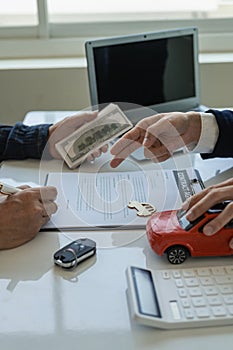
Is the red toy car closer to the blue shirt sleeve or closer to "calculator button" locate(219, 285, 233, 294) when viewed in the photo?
"calculator button" locate(219, 285, 233, 294)

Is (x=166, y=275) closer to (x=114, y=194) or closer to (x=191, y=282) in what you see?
(x=191, y=282)

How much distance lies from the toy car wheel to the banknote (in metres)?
0.44

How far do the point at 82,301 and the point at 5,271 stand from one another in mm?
159

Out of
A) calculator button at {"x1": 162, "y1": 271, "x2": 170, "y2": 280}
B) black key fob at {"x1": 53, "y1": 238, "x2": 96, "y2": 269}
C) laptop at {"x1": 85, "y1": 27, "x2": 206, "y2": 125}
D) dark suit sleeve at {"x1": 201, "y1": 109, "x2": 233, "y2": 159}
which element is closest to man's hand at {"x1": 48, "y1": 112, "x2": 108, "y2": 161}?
laptop at {"x1": 85, "y1": 27, "x2": 206, "y2": 125}

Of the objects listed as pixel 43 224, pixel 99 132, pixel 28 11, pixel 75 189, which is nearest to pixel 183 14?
pixel 28 11

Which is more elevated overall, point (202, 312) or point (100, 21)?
point (100, 21)

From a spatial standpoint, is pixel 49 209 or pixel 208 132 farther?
pixel 208 132

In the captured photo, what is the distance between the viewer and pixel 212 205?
93 cm

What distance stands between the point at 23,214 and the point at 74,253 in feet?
0.45

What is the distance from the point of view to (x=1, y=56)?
2.20 metres

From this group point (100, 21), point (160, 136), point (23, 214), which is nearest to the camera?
point (23, 214)

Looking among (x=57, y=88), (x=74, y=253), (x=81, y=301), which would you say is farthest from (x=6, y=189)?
(x=57, y=88)

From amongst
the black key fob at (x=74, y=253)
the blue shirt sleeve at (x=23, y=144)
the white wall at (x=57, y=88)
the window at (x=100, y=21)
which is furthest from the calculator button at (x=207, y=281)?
the window at (x=100, y=21)

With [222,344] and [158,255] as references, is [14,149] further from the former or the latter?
[222,344]
